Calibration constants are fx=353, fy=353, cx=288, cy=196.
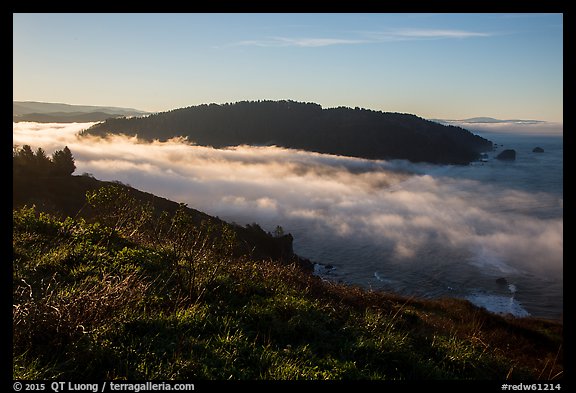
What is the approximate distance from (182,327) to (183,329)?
4 cm

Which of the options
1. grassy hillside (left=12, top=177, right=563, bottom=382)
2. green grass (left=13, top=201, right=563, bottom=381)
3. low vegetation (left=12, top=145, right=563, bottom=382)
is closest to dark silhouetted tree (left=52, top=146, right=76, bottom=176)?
grassy hillside (left=12, top=177, right=563, bottom=382)

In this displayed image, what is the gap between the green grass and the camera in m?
4.74

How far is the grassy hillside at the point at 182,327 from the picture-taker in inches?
187

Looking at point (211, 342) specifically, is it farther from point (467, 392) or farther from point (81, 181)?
point (81, 181)

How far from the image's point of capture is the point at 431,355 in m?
6.82

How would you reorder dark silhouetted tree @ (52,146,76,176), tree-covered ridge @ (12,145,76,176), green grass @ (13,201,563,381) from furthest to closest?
dark silhouetted tree @ (52,146,76,176) → tree-covered ridge @ (12,145,76,176) → green grass @ (13,201,563,381)

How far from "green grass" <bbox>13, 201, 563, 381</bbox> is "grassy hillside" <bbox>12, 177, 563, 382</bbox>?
20mm

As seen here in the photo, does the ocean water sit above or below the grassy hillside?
below

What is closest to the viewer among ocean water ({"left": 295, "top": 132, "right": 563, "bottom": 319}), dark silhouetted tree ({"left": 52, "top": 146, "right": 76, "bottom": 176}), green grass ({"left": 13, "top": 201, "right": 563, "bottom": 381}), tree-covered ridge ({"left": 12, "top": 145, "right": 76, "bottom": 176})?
green grass ({"left": 13, "top": 201, "right": 563, "bottom": 381})

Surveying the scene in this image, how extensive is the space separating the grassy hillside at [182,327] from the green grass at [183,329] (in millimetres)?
20

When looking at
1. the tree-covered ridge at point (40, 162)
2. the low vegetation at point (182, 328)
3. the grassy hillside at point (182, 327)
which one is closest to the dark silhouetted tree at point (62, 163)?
the tree-covered ridge at point (40, 162)

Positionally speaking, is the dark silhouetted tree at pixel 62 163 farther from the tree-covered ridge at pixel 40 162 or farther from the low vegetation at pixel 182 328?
the low vegetation at pixel 182 328

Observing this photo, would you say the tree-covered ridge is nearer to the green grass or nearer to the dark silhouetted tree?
the dark silhouetted tree
